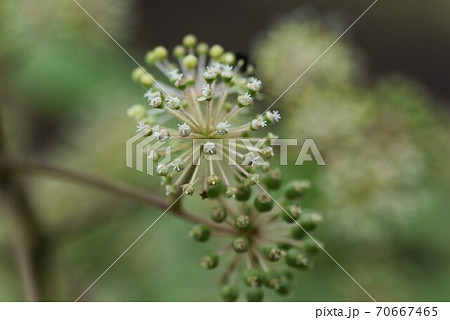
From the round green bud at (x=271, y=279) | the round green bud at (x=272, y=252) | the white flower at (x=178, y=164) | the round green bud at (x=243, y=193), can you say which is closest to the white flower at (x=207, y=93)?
the white flower at (x=178, y=164)

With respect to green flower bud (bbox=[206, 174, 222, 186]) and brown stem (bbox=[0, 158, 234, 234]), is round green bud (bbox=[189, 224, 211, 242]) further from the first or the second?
green flower bud (bbox=[206, 174, 222, 186])

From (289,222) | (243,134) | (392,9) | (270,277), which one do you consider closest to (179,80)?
(243,134)

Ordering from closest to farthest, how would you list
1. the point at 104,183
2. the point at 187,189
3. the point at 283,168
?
the point at 187,189 → the point at 104,183 → the point at 283,168

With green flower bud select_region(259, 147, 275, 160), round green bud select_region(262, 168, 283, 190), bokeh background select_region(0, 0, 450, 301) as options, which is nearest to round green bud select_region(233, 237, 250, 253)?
round green bud select_region(262, 168, 283, 190)

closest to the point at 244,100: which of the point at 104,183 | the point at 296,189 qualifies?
the point at 296,189

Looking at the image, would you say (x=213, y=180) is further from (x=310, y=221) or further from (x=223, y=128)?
(x=310, y=221)

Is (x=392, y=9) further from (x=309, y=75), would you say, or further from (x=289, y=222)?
(x=289, y=222)
